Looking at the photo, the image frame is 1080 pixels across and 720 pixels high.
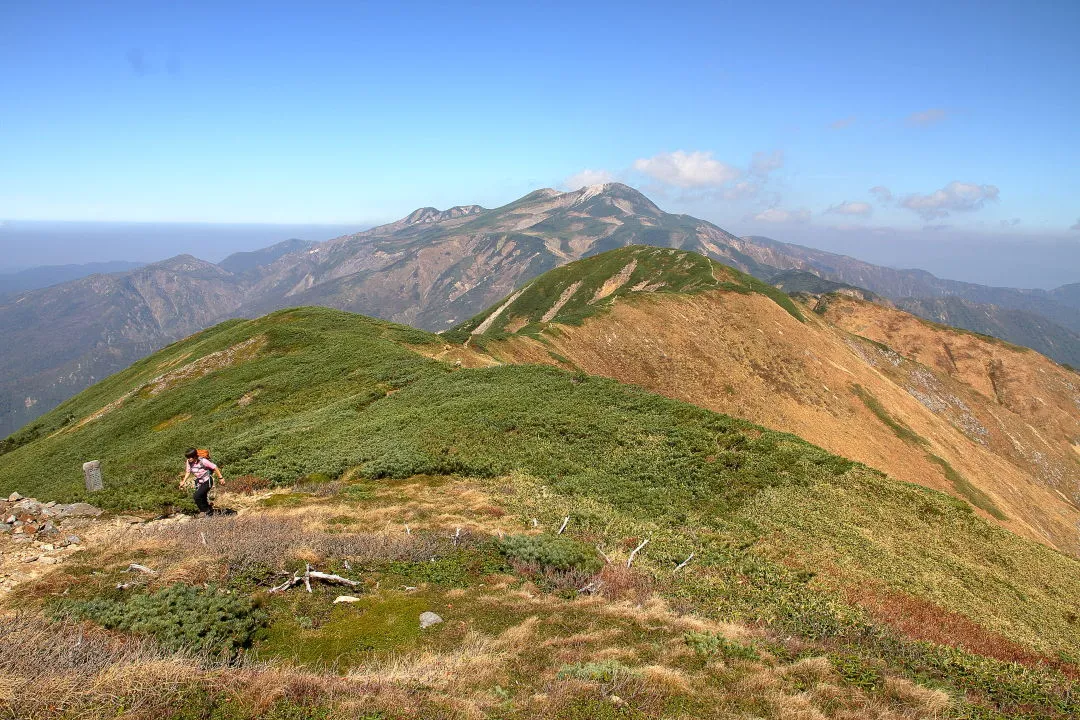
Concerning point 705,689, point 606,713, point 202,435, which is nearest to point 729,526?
point 705,689

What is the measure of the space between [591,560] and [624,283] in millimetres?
88308

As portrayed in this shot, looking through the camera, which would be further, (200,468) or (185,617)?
(200,468)

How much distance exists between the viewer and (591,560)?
44.4 ft

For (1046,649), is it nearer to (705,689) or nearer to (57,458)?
(705,689)

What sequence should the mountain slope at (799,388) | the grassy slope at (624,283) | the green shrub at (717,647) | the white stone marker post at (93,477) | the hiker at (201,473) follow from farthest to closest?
the grassy slope at (624,283)
the mountain slope at (799,388)
the white stone marker post at (93,477)
the hiker at (201,473)
the green shrub at (717,647)

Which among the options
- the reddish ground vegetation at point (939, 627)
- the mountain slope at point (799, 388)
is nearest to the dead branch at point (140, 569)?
the reddish ground vegetation at point (939, 627)

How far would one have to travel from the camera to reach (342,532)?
49.7 ft

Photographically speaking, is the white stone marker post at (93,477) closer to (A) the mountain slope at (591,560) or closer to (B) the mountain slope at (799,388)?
(A) the mountain slope at (591,560)

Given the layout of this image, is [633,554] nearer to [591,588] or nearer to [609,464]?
[591,588]

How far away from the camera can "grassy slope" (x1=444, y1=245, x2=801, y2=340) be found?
280ft

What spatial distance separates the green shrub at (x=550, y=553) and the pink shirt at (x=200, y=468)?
31.6 feet

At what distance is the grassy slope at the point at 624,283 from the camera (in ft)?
280

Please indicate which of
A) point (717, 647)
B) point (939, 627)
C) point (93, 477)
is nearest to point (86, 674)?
point (717, 647)

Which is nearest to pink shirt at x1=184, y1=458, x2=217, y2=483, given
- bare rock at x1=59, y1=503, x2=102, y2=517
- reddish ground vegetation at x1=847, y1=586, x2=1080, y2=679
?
bare rock at x1=59, y1=503, x2=102, y2=517
